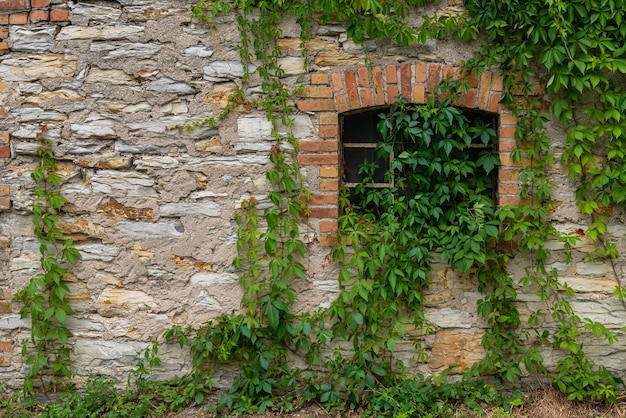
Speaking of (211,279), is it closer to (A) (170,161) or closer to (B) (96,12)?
(A) (170,161)

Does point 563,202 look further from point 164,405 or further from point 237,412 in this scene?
point 164,405

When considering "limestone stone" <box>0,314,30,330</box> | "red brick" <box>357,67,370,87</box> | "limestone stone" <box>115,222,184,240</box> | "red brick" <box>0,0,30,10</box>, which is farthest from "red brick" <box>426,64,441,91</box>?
"limestone stone" <box>0,314,30,330</box>

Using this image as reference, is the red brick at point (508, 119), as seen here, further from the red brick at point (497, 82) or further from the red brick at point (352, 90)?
the red brick at point (352, 90)

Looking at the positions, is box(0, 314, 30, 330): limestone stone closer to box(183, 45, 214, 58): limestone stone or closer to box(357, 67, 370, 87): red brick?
box(183, 45, 214, 58): limestone stone

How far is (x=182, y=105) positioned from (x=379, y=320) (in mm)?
1914

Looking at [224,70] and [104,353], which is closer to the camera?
[224,70]

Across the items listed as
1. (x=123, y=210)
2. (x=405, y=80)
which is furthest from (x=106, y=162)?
(x=405, y=80)

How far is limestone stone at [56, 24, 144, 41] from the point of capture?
12.1 ft

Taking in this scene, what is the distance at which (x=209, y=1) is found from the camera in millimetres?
3660

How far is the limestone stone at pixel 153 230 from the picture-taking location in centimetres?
379

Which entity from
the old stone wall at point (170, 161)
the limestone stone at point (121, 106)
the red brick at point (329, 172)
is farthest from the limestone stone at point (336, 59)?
the limestone stone at point (121, 106)

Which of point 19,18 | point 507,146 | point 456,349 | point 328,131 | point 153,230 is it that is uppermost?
point 19,18

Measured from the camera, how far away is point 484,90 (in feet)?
12.0

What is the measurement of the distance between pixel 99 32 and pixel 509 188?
112 inches
